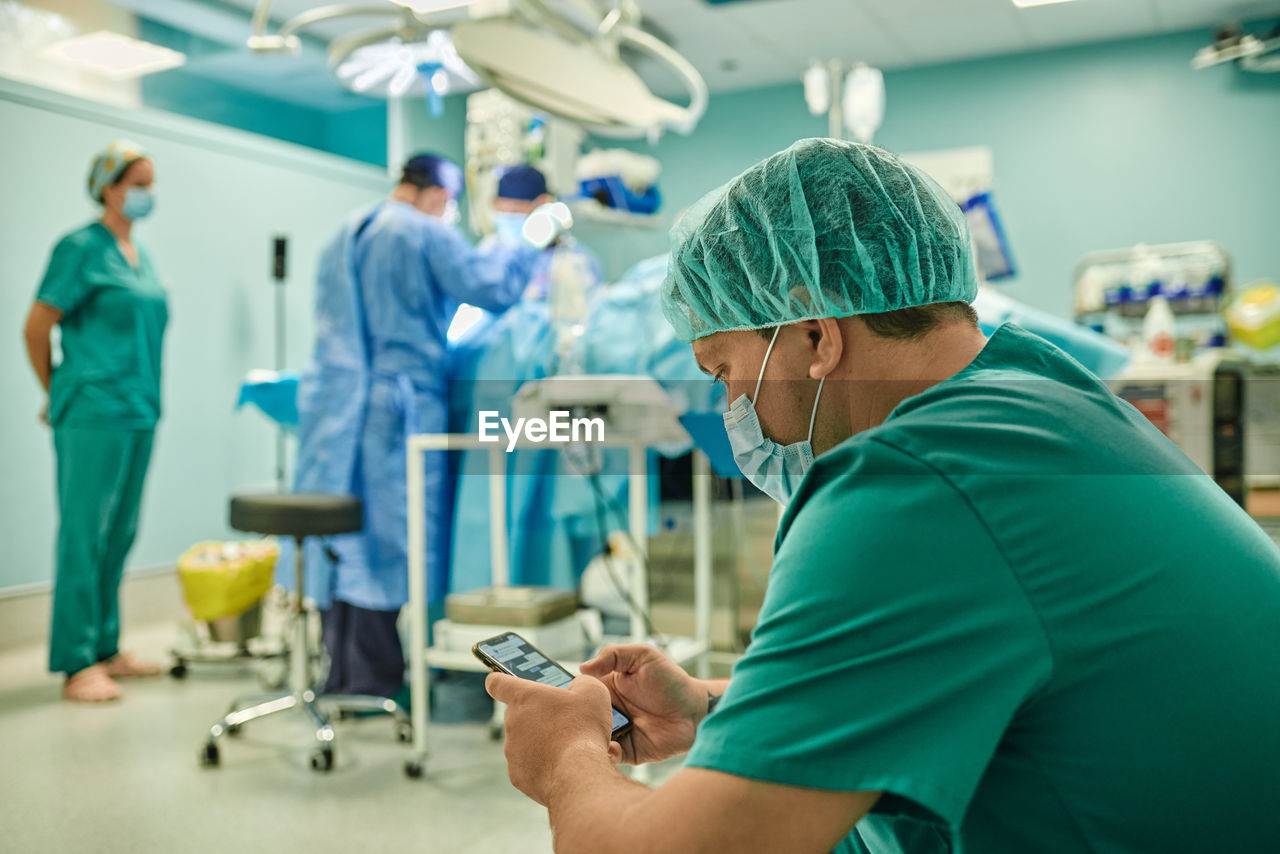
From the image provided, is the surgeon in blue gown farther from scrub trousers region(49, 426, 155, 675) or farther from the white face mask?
the white face mask

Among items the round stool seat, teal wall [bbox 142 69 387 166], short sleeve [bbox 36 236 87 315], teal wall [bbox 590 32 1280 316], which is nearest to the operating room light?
teal wall [bbox 142 69 387 166]

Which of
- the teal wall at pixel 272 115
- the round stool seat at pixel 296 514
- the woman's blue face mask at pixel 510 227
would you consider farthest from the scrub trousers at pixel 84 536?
the teal wall at pixel 272 115

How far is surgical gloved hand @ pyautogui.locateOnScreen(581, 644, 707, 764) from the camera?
96 cm

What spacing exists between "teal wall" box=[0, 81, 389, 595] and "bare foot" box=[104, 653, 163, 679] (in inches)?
17.3

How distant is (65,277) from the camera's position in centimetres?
284

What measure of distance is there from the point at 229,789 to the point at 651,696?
164 centimetres

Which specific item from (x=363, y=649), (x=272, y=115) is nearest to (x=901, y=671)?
(x=363, y=649)

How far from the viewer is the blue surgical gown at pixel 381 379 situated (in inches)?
106

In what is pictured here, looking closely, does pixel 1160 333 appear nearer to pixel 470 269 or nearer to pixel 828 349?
pixel 470 269

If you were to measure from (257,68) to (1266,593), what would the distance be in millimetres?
4690

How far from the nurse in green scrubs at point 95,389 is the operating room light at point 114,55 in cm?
66

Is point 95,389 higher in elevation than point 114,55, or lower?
lower

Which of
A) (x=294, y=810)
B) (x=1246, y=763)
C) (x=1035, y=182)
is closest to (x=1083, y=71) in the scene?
(x=1035, y=182)

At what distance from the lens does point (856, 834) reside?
877 millimetres
